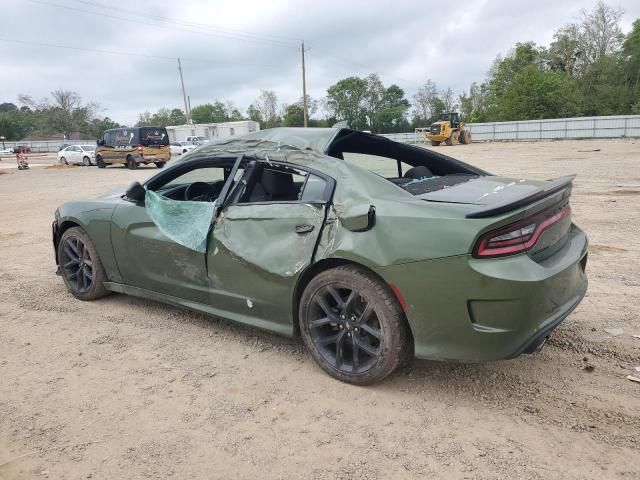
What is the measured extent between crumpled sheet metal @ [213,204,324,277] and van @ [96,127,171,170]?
21.8 metres

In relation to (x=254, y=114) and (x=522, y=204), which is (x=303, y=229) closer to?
(x=522, y=204)

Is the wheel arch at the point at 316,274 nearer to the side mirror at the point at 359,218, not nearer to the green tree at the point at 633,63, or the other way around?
the side mirror at the point at 359,218

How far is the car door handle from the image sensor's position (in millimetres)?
2943

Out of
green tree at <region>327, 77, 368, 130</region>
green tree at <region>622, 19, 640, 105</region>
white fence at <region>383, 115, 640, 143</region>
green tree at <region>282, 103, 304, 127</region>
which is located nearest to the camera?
white fence at <region>383, 115, 640, 143</region>

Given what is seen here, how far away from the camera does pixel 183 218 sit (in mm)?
3602

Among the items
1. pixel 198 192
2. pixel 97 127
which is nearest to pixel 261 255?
pixel 198 192

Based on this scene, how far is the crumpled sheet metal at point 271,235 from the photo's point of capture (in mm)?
2959

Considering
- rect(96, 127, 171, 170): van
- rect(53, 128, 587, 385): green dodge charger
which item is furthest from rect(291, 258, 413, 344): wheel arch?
rect(96, 127, 171, 170): van

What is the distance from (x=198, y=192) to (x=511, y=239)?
2716 millimetres

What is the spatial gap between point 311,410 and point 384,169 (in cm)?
194

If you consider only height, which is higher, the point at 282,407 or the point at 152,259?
the point at 152,259

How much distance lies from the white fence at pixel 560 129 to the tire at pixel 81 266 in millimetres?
30270

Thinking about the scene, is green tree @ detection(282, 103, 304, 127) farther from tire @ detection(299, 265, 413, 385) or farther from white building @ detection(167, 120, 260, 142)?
tire @ detection(299, 265, 413, 385)

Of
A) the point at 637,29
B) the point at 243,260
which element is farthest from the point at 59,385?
the point at 637,29
